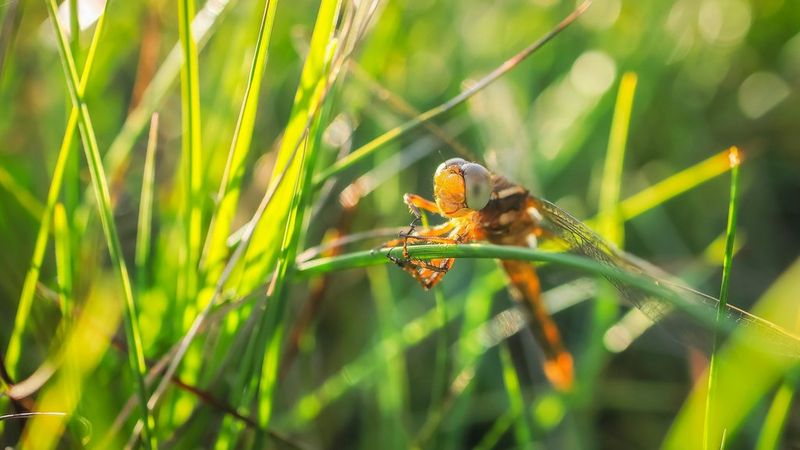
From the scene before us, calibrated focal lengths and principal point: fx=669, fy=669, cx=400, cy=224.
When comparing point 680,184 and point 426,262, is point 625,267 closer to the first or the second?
point 680,184

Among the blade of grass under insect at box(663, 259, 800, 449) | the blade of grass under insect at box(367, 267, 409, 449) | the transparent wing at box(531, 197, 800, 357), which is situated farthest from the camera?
the blade of grass under insect at box(367, 267, 409, 449)

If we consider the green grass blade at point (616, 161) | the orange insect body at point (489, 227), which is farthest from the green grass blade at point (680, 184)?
the orange insect body at point (489, 227)

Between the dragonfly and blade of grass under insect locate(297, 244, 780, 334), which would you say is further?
the dragonfly

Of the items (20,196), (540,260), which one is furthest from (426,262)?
(20,196)

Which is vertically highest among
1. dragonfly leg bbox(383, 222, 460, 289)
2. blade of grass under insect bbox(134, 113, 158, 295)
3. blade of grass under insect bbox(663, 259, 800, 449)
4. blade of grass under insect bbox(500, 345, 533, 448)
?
blade of grass under insect bbox(134, 113, 158, 295)

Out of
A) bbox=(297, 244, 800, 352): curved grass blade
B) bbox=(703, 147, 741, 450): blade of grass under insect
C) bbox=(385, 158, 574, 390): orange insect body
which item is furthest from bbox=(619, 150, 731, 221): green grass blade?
bbox=(703, 147, 741, 450): blade of grass under insect

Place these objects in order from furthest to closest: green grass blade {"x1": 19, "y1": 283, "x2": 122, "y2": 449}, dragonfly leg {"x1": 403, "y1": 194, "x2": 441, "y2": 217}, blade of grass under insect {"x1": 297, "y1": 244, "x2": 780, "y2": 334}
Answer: dragonfly leg {"x1": 403, "y1": 194, "x2": 441, "y2": 217} → green grass blade {"x1": 19, "y1": 283, "x2": 122, "y2": 449} → blade of grass under insect {"x1": 297, "y1": 244, "x2": 780, "y2": 334}

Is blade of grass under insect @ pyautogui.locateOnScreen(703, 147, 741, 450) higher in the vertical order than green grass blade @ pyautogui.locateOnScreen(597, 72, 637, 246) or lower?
lower

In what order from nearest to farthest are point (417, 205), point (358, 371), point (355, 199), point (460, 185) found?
point (460, 185)
point (417, 205)
point (358, 371)
point (355, 199)

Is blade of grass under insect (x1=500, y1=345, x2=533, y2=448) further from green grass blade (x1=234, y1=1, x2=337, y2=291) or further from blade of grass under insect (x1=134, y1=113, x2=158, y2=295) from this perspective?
blade of grass under insect (x1=134, y1=113, x2=158, y2=295)
